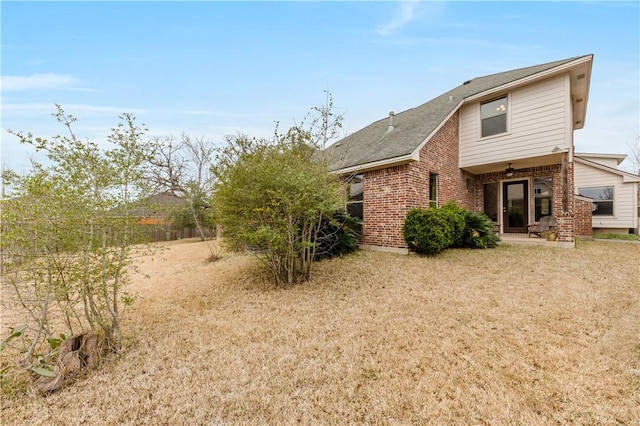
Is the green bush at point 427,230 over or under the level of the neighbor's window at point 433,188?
under

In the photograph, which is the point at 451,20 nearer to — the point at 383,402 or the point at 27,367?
the point at 383,402

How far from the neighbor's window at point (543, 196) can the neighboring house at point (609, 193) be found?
14.0 ft

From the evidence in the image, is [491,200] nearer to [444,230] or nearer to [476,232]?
[476,232]

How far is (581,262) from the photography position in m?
6.44

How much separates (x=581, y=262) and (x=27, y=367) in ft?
32.1

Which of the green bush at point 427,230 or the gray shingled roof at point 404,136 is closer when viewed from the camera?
the green bush at point 427,230

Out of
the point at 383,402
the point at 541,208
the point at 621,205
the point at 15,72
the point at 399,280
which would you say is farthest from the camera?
the point at 621,205

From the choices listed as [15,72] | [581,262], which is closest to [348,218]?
[581,262]

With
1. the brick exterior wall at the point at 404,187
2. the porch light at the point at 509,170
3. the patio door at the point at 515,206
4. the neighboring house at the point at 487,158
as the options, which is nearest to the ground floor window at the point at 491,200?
the neighboring house at the point at 487,158

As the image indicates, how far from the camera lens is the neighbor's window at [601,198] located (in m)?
12.1

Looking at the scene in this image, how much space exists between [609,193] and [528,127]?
7.29 m

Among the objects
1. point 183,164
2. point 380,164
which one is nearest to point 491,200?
point 380,164

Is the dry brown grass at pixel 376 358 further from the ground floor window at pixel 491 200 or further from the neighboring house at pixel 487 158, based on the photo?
the ground floor window at pixel 491 200

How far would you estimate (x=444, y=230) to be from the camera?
7.23 m
